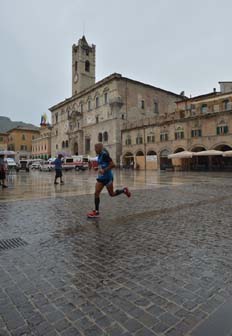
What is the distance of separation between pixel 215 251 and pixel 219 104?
34.4 m

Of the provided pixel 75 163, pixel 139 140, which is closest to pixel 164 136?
pixel 139 140

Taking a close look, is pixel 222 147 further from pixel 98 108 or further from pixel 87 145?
pixel 87 145

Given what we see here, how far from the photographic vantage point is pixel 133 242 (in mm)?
4055

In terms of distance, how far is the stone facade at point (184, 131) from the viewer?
31875mm

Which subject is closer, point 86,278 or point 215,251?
point 86,278

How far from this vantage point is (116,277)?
2.82 metres

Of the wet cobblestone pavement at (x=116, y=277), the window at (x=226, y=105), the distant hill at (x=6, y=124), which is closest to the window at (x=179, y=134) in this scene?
the window at (x=226, y=105)

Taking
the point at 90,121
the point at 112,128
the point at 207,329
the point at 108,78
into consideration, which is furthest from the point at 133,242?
the point at 90,121

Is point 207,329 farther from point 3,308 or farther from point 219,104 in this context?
point 219,104

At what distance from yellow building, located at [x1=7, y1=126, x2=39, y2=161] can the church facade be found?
64.4 ft

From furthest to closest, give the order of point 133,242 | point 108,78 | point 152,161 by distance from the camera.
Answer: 1. point 108,78
2. point 152,161
3. point 133,242

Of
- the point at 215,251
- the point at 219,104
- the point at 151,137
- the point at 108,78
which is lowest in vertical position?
the point at 215,251

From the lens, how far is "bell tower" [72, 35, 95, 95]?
60719 mm

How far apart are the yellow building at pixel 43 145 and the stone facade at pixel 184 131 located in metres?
34.4
